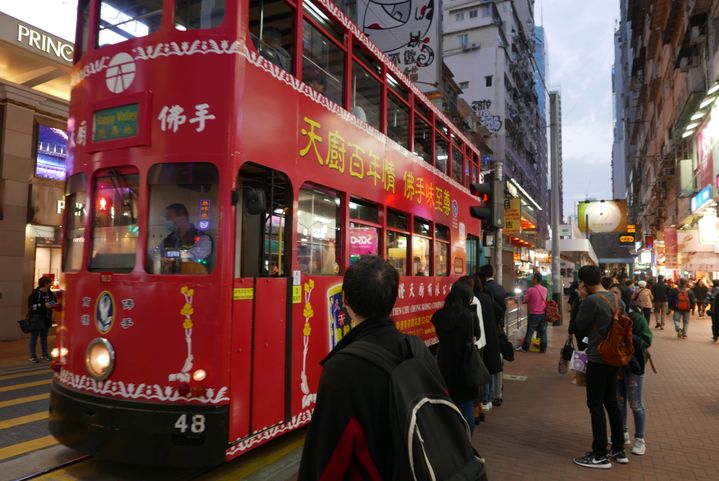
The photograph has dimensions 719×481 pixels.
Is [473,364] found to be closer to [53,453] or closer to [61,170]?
[53,453]

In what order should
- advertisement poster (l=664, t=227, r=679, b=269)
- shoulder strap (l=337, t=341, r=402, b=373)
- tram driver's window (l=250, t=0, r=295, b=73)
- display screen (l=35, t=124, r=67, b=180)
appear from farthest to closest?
advertisement poster (l=664, t=227, r=679, b=269) < display screen (l=35, t=124, r=67, b=180) < tram driver's window (l=250, t=0, r=295, b=73) < shoulder strap (l=337, t=341, r=402, b=373)

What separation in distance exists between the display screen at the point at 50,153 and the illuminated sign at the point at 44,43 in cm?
202

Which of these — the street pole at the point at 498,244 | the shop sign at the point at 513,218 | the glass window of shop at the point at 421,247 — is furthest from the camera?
the shop sign at the point at 513,218

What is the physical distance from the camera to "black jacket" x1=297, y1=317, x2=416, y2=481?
158cm

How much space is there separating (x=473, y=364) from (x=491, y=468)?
1.01 m

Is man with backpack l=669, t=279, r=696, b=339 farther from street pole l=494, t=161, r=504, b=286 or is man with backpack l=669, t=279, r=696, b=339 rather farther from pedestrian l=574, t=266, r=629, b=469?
pedestrian l=574, t=266, r=629, b=469

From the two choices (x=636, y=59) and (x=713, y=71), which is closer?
(x=713, y=71)

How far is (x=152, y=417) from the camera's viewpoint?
12.5 feet

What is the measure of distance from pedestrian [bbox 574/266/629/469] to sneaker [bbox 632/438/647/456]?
0.31 meters

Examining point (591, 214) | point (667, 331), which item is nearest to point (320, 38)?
point (667, 331)

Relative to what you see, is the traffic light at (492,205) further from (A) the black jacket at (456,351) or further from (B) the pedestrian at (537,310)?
(A) the black jacket at (456,351)

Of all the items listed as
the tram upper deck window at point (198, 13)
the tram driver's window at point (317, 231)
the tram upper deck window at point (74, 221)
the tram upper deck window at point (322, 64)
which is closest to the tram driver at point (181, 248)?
the tram upper deck window at point (74, 221)

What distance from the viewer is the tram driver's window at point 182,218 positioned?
4.05 meters

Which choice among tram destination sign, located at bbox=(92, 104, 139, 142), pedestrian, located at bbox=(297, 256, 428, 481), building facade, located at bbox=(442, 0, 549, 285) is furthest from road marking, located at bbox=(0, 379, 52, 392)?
building facade, located at bbox=(442, 0, 549, 285)
